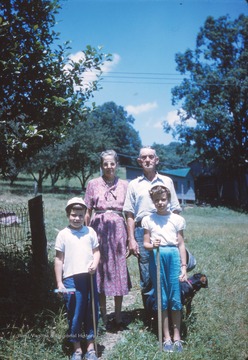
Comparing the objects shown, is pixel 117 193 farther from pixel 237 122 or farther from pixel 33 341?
pixel 237 122

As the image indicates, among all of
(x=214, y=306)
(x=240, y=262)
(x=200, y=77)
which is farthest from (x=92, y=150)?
(x=214, y=306)

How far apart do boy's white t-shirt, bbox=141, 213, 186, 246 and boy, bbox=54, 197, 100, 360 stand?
0.75m

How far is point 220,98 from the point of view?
29.4 metres

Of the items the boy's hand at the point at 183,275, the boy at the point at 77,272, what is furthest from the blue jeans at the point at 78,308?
the boy's hand at the point at 183,275

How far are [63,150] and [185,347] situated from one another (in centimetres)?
3437

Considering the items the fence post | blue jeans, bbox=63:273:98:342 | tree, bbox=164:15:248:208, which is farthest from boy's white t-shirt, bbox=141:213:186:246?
tree, bbox=164:15:248:208

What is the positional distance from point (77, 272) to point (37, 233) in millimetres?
2415

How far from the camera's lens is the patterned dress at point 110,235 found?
4285 millimetres

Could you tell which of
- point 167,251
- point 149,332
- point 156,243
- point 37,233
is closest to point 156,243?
point 156,243

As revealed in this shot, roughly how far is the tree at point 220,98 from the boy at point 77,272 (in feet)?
90.1

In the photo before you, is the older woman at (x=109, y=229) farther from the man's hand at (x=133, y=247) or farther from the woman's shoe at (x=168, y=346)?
the woman's shoe at (x=168, y=346)

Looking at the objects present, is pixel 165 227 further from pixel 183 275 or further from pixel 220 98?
pixel 220 98

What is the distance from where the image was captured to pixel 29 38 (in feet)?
15.4

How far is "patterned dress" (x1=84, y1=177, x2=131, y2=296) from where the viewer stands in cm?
429
